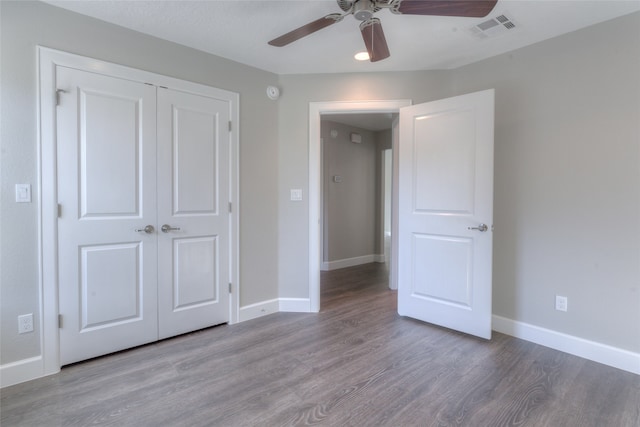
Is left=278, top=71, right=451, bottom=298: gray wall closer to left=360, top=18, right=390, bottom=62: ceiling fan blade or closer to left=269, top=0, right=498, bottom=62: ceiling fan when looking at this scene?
left=360, top=18, right=390, bottom=62: ceiling fan blade

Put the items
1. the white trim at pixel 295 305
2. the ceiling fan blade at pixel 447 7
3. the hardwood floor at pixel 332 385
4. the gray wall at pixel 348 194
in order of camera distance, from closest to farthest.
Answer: the ceiling fan blade at pixel 447 7 < the hardwood floor at pixel 332 385 < the white trim at pixel 295 305 < the gray wall at pixel 348 194

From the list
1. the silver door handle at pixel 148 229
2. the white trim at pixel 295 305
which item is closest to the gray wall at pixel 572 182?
the white trim at pixel 295 305

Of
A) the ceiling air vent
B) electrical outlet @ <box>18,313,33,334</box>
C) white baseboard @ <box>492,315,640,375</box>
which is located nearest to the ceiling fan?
the ceiling air vent

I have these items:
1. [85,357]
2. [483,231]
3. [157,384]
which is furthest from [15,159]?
[483,231]

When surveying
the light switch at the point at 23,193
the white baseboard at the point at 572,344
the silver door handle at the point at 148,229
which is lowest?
the white baseboard at the point at 572,344

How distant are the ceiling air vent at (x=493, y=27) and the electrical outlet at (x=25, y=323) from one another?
3.62 m

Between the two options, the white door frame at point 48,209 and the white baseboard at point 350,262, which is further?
the white baseboard at point 350,262

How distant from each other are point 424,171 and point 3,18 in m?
3.13

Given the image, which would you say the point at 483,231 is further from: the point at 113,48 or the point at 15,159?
the point at 15,159

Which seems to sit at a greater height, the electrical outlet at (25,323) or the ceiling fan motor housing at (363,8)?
the ceiling fan motor housing at (363,8)

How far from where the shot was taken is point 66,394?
1818mm

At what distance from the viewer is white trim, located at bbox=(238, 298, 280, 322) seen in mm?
2939

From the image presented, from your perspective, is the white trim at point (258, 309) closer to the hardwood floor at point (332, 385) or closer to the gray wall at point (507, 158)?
the gray wall at point (507, 158)

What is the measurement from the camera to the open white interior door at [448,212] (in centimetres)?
249
